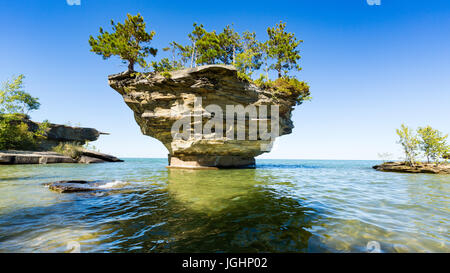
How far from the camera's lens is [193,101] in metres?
16.6

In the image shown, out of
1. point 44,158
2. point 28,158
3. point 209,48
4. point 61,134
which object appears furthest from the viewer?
point 61,134

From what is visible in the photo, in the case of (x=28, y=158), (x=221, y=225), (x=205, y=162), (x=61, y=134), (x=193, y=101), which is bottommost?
(x=28, y=158)

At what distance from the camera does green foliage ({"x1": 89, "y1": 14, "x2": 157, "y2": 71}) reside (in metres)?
16.5

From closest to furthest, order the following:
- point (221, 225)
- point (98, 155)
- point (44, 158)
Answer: point (221, 225)
point (44, 158)
point (98, 155)

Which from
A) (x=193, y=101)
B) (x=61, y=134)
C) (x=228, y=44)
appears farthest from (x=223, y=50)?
(x=61, y=134)

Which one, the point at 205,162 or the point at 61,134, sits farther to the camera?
the point at 61,134

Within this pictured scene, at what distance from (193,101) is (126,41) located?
30.1ft

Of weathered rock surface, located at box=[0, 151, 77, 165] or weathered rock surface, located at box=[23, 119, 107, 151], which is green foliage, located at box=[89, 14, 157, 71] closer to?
weathered rock surface, located at box=[0, 151, 77, 165]

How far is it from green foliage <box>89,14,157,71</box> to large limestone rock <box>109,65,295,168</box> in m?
1.90

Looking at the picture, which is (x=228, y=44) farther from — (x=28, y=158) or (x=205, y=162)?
(x=28, y=158)

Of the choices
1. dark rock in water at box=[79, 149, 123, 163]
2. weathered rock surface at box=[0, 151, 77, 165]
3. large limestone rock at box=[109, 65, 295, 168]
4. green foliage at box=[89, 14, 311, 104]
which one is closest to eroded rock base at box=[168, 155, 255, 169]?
large limestone rock at box=[109, 65, 295, 168]

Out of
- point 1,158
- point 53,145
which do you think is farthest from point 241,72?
point 53,145
